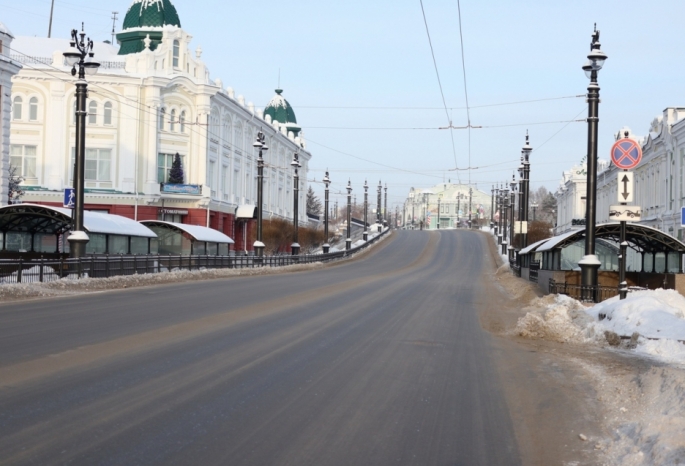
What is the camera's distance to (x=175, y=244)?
182 feet

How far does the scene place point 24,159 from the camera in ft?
223

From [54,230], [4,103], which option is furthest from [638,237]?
[4,103]

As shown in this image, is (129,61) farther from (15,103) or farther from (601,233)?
(601,233)

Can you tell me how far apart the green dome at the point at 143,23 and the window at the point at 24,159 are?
1323 centimetres

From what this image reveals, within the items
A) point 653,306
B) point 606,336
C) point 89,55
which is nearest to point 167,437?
point 606,336

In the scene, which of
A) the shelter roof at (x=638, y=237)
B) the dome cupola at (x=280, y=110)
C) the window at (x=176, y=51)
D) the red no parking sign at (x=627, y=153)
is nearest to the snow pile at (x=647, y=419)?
the red no parking sign at (x=627, y=153)

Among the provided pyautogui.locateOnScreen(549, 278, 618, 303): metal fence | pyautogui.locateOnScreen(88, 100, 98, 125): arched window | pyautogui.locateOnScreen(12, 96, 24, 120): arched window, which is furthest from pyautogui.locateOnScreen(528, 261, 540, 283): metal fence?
pyautogui.locateOnScreen(12, 96, 24, 120): arched window

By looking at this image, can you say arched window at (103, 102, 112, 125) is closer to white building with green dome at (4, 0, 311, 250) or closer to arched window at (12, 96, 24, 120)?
white building with green dome at (4, 0, 311, 250)

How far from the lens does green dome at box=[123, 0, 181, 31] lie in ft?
245

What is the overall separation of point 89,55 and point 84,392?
922 inches

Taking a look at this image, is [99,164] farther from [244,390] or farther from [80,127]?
[244,390]

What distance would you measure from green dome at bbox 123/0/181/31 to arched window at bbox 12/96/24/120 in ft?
42.0

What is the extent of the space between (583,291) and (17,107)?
56.4 meters

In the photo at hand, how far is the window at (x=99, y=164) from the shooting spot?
69.1 meters
